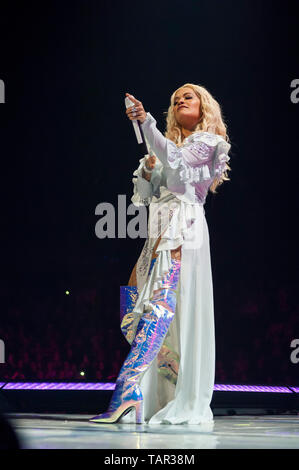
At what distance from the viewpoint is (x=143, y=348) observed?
239 cm

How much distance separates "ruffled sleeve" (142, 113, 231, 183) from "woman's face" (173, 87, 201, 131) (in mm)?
138

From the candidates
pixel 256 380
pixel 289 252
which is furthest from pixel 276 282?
pixel 256 380

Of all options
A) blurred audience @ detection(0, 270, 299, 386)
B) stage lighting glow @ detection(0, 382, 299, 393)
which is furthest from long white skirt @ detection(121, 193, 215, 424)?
blurred audience @ detection(0, 270, 299, 386)

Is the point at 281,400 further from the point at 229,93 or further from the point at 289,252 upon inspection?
the point at 229,93

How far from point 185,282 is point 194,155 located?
0.47 m

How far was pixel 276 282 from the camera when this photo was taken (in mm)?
4379

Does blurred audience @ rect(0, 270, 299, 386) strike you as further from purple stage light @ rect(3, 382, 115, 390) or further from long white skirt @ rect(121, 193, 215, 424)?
long white skirt @ rect(121, 193, 215, 424)

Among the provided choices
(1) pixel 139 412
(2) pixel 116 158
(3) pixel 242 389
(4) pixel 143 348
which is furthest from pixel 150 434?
(2) pixel 116 158

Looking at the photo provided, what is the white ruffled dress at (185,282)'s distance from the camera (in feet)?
8.17

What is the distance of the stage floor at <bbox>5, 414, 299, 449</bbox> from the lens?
1.63m

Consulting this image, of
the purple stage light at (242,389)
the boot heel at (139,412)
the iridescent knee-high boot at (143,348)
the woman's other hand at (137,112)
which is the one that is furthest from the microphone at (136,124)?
the purple stage light at (242,389)

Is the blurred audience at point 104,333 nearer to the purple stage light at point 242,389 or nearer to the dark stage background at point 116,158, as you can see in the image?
the dark stage background at point 116,158

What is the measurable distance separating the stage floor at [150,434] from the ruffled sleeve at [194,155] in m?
0.90
